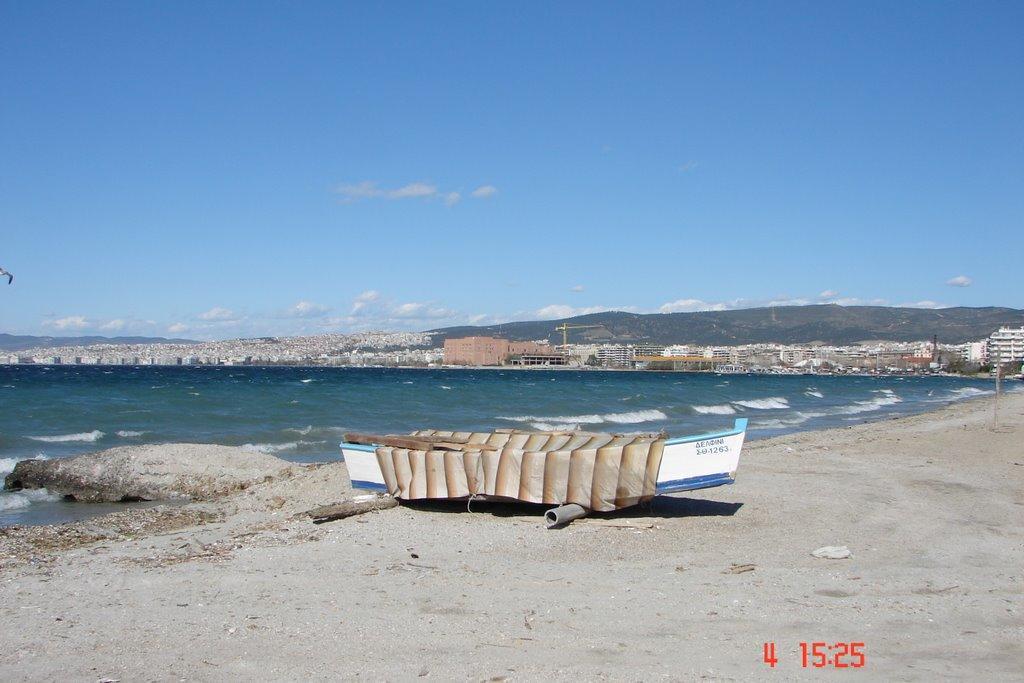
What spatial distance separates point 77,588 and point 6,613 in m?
0.84

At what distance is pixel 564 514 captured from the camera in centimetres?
1094

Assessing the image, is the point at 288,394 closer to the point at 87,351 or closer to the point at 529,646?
the point at 529,646

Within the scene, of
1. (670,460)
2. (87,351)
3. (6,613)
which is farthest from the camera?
(87,351)

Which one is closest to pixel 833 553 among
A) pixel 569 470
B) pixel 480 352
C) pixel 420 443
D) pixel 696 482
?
pixel 696 482

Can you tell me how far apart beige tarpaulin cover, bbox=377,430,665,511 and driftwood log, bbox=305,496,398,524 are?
187 mm

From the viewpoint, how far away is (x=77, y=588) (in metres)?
8.36

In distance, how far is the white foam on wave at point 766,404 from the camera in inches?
1947

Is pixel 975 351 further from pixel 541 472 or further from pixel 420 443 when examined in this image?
pixel 541 472

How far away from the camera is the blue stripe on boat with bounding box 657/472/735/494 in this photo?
1120 cm

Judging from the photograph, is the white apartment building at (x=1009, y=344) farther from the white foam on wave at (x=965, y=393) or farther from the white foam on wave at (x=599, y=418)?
the white foam on wave at (x=599, y=418)

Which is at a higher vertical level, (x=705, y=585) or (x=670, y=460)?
(x=670, y=460)

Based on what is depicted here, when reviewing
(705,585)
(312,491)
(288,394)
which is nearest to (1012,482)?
(705,585)

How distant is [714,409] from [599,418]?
1155 centimetres

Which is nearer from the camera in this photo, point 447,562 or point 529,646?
point 529,646
